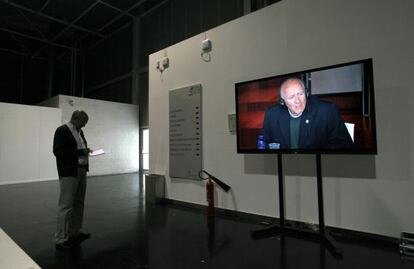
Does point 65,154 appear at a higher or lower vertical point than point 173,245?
higher

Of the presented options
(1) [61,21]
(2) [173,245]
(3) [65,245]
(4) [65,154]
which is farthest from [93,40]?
(2) [173,245]

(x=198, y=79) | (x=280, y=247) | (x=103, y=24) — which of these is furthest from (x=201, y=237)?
(x=103, y=24)

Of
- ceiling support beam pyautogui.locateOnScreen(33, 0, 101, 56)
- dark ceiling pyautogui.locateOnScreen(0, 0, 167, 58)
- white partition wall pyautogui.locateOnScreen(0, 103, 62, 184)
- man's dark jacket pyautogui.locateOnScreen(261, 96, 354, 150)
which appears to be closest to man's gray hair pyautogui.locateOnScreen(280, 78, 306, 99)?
man's dark jacket pyautogui.locateOnScreen(261, 96, 354, 150)

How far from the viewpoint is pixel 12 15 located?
318 inches

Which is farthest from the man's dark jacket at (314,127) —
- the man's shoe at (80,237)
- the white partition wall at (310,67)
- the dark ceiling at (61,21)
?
the dark ceiling at (61,21)

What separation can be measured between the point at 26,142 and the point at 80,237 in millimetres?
5661

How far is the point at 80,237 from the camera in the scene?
2.58 meters

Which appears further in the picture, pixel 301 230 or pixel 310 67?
pixel 310 67

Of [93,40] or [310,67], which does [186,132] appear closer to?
[310,67]

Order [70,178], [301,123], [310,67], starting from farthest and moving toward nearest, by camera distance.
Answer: [310,67] < [301,123] < [70,178]

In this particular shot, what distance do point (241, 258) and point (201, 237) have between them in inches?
24.1

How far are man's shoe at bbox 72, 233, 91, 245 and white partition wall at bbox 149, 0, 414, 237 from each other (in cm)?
162

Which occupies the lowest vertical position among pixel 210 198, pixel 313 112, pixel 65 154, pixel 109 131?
pixel 210 198

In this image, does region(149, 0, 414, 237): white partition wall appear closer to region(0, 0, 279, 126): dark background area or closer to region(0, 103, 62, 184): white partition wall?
region(0, 0, 279, 126): dark background area
